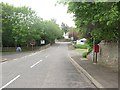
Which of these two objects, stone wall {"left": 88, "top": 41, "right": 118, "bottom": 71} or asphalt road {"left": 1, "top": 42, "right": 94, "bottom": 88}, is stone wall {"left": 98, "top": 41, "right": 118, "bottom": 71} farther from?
asphalt road {"left": 1, "top": 42, "right": 94, "bottom": 88}

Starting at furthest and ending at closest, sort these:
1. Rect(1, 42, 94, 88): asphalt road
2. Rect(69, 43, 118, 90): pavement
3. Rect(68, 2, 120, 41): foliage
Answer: Rect(1, 42, 94, 88): asphalt road, Rect(68, 2, 120, 41): foliage, Rect(69, 43, 118, 90): pavement

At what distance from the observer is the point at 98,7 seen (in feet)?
55.2

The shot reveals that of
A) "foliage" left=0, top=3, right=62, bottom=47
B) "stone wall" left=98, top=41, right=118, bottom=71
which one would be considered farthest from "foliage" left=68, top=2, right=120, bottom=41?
"foliage" left=0, top=3, right=62, bottom=47

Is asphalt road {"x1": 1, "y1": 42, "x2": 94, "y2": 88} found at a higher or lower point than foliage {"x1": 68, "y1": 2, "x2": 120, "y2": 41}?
lower

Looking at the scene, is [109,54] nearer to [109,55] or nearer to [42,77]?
[109,55]

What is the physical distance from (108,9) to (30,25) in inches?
2629

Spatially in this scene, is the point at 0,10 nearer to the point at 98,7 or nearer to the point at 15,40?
the point at 15,40

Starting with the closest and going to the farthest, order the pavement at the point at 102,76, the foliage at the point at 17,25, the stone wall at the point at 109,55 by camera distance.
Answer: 1. the pavement at the point at 102,76
2. the stone wall at the point at 109,55
3. the foliage at the point at 17,25

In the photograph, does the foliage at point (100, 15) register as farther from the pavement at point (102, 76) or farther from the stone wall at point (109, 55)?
the pavement at point (102, 76)

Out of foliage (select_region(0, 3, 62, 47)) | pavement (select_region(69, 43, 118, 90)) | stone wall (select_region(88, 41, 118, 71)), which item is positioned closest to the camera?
pavement (select_region(69, 43, 118, 90))

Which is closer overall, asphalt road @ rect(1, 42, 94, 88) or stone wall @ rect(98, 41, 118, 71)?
asphalt road @ rect(1, 42, 94, 88)

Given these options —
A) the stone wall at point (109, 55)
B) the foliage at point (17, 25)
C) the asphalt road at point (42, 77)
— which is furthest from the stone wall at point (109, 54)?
the foliage at point (17, 25)

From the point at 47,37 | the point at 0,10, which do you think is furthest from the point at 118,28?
the point at 47,37

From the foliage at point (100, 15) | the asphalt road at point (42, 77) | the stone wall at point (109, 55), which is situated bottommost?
the asphalt road at point (42, 77)
